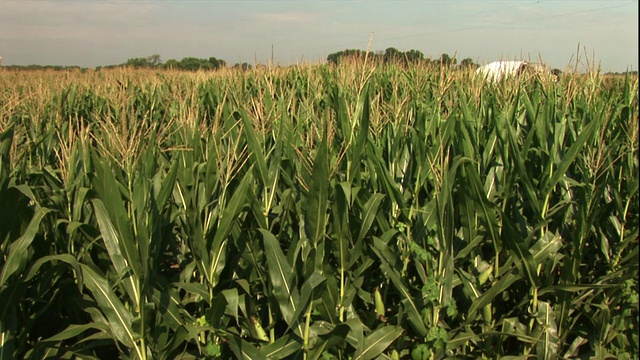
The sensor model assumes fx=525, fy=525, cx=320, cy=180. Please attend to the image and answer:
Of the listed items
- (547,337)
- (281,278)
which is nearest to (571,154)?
(547,337)

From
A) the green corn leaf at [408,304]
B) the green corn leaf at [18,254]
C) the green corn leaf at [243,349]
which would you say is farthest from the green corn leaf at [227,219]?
the green corn leaf at [18,254]

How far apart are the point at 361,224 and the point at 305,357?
2.41 feet

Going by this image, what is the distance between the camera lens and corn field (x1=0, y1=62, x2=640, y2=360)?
2.47m

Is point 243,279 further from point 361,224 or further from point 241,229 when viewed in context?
point 361,224

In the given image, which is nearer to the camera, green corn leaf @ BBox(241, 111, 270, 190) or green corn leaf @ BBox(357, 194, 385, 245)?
green corn leaf @ BBox(357, 194, 385, 245)

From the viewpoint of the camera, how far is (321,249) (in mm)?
2619

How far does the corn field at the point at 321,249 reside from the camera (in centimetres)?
247

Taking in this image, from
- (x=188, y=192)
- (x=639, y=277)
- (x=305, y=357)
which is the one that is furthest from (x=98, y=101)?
(x=639, y=277)

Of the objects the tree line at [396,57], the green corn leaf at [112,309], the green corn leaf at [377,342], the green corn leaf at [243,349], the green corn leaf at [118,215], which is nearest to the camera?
the green corn leaf at [118,215]

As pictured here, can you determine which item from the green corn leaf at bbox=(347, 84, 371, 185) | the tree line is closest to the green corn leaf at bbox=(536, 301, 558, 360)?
the green corn leaf at bbox=(347, 84, 371, 185)

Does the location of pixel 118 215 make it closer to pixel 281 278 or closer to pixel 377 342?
pixel 281 278

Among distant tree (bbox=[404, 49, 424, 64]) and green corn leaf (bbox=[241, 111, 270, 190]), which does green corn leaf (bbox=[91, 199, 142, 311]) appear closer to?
green corn leaf (bbox=[241, 111, 270, 190])

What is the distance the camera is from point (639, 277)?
2672 mm

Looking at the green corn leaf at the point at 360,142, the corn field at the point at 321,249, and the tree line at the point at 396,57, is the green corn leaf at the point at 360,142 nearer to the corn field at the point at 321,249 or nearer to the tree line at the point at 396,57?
the corn field at the point at 321,249
